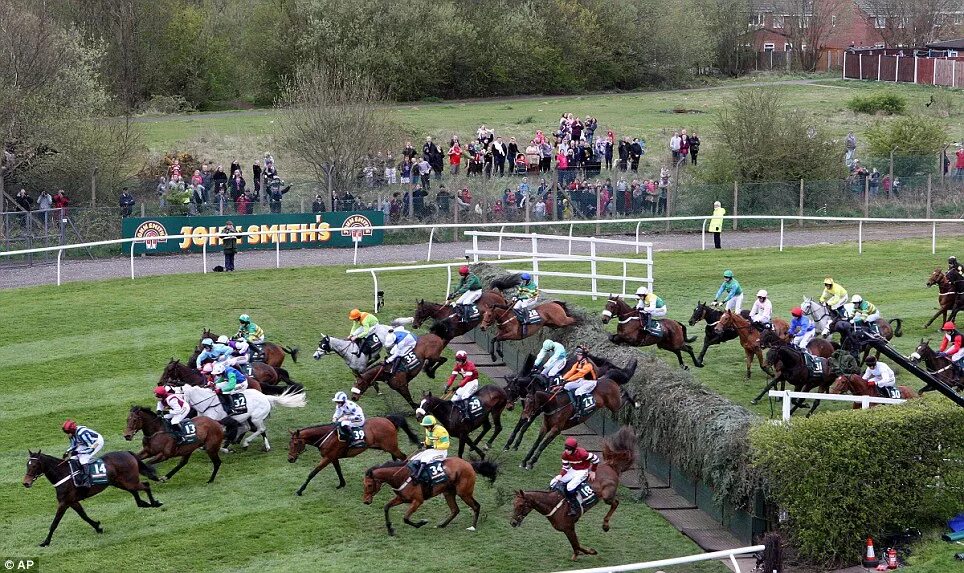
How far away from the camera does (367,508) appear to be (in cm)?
1362

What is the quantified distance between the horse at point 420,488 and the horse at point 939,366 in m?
6.39

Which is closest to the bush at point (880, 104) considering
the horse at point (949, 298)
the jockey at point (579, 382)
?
the horse at point (949, 298)

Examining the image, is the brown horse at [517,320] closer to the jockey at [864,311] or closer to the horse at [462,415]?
the horse at [462,415]

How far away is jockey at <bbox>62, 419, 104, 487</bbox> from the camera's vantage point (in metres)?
12.8

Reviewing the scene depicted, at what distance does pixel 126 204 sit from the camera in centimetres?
2794

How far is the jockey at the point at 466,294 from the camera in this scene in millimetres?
18469

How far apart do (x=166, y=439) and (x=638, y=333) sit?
6.99 m

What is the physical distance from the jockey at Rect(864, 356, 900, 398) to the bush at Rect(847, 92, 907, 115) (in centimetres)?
3467

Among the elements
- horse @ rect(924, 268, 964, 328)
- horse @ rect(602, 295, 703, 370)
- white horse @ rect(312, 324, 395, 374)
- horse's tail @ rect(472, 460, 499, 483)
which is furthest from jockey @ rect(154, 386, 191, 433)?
horse @ rect(924, 268, 964, 328)

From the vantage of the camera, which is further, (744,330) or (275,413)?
(744,330)

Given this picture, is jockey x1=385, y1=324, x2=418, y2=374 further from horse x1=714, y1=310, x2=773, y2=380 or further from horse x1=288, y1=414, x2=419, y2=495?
horse x1=714, y1=310, x2=773, y2=380

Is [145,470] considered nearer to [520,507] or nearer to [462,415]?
[462,415]

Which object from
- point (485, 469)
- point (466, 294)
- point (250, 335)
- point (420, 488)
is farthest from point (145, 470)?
point (466, 294)

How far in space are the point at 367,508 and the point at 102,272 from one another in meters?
13.8
